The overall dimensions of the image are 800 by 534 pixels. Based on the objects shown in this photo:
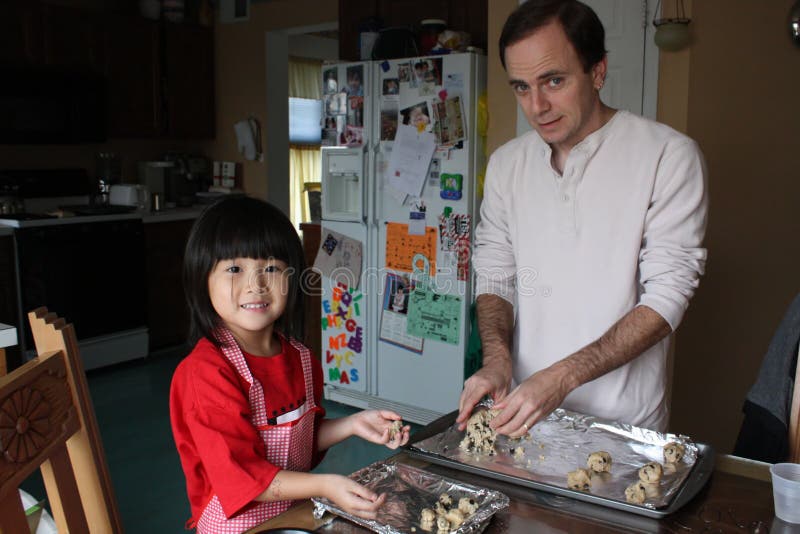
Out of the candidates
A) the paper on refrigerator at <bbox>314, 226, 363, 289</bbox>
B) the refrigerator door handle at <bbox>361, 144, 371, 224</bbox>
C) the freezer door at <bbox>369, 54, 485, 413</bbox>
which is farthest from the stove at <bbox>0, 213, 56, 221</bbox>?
the freezer door at <bbox>369, 54, 485, 413</bbox>

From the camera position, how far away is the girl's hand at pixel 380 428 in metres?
1.30

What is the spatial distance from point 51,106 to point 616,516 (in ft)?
15.7

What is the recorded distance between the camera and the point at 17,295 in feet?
14.0

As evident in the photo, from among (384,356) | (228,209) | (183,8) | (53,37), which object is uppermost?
(183,8)

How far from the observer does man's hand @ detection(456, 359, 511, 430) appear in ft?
4.51

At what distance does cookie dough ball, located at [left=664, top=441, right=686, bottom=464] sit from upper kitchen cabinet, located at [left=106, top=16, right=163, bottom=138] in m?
4.88

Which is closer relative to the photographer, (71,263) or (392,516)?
(392,516)

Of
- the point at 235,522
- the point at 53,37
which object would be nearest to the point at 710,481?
the point at 235,522

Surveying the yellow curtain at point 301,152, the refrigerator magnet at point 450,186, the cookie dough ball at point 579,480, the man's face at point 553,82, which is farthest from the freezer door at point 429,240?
the yellow curtain at point 301,152

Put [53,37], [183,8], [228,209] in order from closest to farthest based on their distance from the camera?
[228,209] → [53,37] → [183,8]

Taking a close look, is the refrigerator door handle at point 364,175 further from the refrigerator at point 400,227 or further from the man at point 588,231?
the man at point 588,231

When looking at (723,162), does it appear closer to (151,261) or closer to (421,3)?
(421,3)

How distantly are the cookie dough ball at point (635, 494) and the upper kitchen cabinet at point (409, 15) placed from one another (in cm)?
298

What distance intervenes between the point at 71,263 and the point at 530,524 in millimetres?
4114
